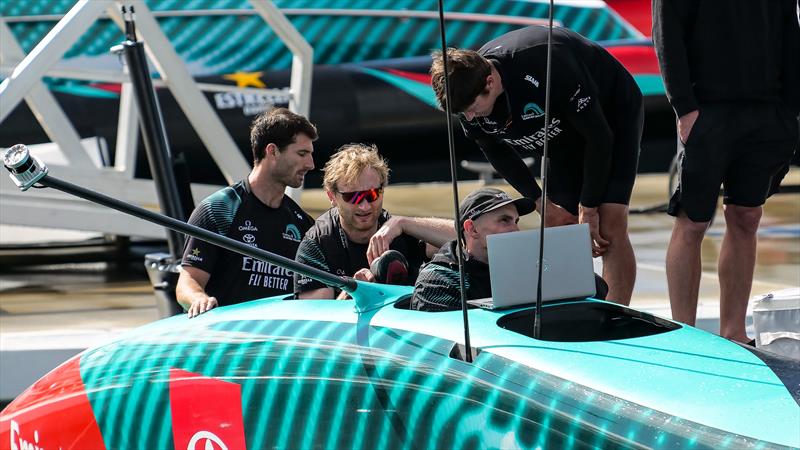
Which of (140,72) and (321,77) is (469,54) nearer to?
(140,72)

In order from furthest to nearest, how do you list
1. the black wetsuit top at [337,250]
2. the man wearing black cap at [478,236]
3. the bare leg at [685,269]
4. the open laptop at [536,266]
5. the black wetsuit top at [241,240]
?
the black wetsuit top at [241,240] → the bare leg at [685,269] → the black wetsuit top at [337,250] → the man wearing black cap at [478,236] → the open laptop at [536,266]

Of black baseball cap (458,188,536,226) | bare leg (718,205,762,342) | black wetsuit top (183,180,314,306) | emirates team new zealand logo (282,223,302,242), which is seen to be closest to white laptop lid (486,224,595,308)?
black baseball cap (458,188,536,226)

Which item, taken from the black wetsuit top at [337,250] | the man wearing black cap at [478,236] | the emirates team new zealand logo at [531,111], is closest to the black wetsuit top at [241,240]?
the black wetsuit top at [337,250]

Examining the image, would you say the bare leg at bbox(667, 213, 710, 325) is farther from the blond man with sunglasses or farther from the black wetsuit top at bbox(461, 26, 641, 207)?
the blond man with sunglasses

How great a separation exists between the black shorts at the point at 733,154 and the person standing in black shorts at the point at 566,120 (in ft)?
0.86

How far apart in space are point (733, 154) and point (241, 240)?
162cm

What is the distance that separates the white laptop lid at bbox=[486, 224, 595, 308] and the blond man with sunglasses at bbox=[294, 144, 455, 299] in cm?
70

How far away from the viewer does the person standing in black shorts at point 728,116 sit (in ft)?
12.2

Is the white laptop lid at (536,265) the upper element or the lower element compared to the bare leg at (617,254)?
upper

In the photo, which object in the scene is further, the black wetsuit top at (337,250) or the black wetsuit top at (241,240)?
the black wetsuit top at (241,240)

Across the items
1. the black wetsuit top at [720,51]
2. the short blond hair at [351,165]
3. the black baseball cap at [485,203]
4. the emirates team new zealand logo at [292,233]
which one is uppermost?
the black wetsuit top at [720,51]

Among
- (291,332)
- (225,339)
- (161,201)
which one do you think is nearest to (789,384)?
(291,332)

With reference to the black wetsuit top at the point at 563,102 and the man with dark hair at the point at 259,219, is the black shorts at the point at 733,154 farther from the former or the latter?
the man with dark hair at the point at 259,219

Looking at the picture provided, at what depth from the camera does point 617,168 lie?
405 cm
